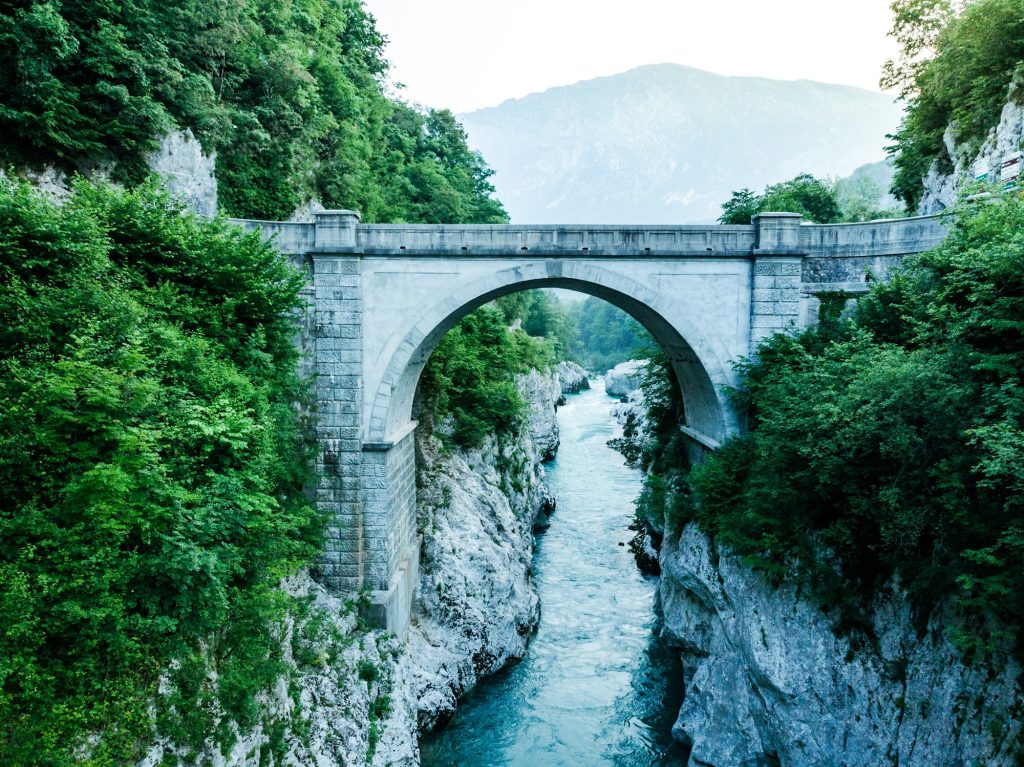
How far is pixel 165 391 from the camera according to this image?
320 inches

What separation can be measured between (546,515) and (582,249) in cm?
1782

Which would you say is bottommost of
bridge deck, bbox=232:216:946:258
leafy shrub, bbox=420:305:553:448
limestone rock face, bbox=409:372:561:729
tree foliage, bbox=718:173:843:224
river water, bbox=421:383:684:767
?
river water, bbox=421:383:684:767

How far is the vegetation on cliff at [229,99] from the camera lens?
39.7ft

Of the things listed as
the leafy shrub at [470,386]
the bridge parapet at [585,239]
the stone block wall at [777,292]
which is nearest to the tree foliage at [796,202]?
the leafy shrub at [470,386]

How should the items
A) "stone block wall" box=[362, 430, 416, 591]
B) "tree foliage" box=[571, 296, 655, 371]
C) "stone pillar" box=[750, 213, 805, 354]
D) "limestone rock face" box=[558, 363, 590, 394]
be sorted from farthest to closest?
1. "tree foliage" box=[571, 296, 655, 371]
2. "limestone rock face" box=[558, 363, 590, 394]
3. "stone block wall" box=[362, 430, 416, 591]
4. "stone pillar" box=[750, 213, 805, 354]

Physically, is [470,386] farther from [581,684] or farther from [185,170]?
[185,170]

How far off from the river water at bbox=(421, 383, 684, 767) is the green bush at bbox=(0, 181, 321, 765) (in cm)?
741

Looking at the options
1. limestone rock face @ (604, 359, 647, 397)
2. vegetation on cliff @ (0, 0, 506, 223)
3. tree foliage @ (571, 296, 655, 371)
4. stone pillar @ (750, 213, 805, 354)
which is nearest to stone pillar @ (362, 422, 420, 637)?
vegetation on cliff @ (0, 0, 506, 223)

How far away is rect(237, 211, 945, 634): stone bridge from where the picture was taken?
1409 cm

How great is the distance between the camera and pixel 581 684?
1675 centimetres

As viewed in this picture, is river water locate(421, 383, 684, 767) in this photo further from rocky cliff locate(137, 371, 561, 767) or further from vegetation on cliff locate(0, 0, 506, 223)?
vegetation on cliff locate(0, 0, 506, 223)

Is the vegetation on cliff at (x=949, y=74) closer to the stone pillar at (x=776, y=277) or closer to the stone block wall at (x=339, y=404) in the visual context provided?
the stone pillar at (x=776, y=277)

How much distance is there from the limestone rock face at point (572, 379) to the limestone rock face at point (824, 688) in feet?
182

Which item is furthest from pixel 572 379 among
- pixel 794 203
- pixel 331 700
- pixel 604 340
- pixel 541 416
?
pixel 331 700
